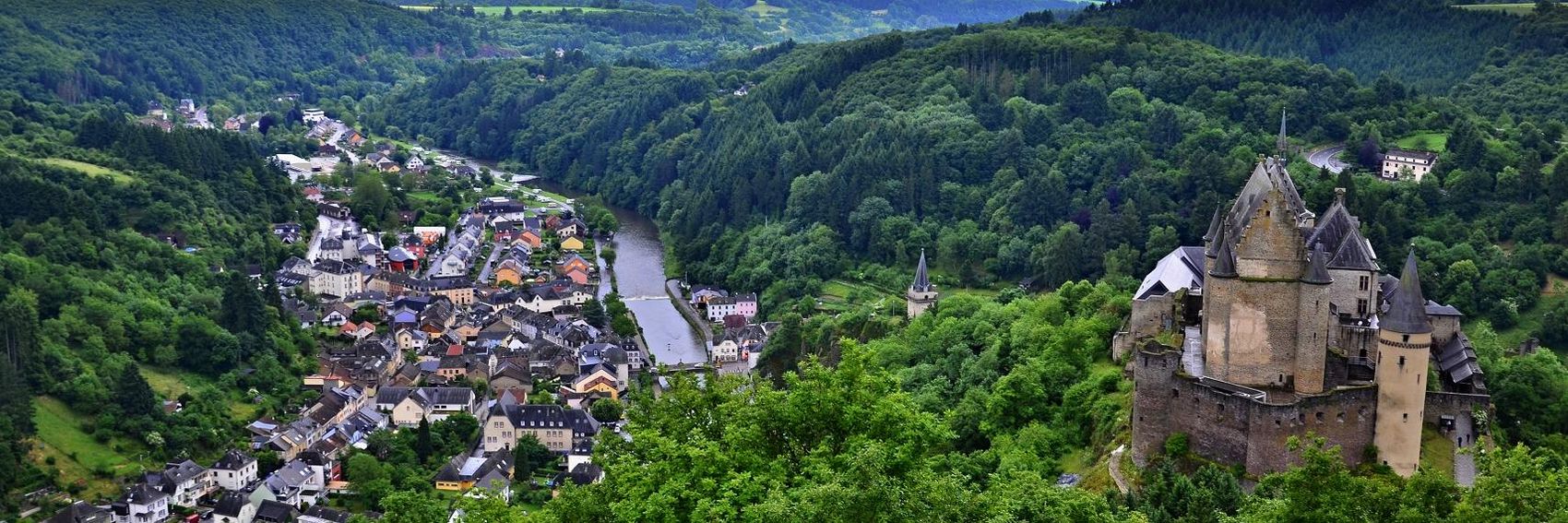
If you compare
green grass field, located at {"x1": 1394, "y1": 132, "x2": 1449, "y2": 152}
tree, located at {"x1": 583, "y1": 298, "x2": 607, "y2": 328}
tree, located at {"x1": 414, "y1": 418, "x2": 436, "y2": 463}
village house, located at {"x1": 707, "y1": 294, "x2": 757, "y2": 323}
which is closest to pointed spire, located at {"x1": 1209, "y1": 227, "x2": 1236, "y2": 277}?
tree, located at {"x1": 414, "y1": 418, "x2": 436, "y2": 463}

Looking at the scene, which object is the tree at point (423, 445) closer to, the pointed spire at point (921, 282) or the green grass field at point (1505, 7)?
the pointed spire at point (921, 282)

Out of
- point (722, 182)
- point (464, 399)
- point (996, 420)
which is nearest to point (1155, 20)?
point (722, 182)

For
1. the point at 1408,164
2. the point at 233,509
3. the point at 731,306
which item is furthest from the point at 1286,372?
the point at 731,306

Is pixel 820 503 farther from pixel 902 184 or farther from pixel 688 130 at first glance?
pixel 688 130

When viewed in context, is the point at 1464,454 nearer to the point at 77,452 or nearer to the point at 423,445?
the point at 423,445

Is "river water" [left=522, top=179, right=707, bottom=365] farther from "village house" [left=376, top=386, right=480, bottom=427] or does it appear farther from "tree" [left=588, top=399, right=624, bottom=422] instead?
"village house" [left=376, top=386, right=480, bottom=427]
